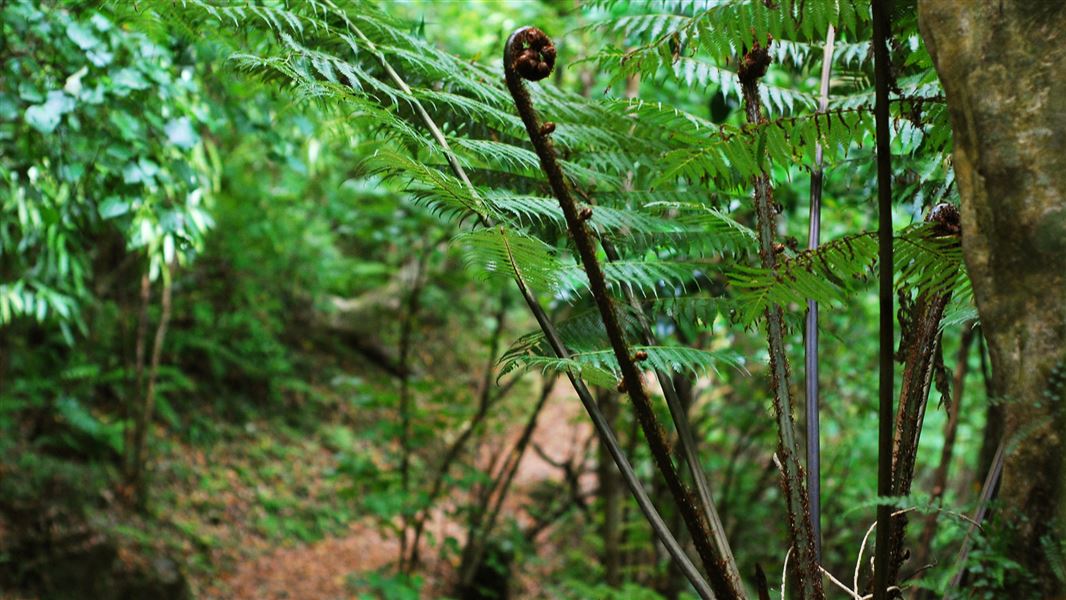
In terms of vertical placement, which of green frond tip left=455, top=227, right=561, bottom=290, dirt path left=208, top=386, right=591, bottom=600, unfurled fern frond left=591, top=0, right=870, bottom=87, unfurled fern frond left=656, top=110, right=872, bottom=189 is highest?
unfurled fern frond left=591, top=0, right=870, bottom=87

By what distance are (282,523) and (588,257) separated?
5389 millimetres

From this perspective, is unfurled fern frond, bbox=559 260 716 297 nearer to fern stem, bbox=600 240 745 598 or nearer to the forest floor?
fern stem, bbox=600 240 745 598

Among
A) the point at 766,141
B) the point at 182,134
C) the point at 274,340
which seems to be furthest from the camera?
the point at 274,340

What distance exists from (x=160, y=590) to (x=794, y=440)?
4.14m

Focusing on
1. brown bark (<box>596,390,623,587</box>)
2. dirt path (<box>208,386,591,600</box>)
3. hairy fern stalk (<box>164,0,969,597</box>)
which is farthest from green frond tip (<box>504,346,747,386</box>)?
dirt path (<box>208,386,591,600</box>)

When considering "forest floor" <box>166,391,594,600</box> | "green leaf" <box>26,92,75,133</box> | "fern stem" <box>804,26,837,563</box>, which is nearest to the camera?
"fern stem" <box>804,26,837,563</box>

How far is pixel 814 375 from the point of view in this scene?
131 centimetres

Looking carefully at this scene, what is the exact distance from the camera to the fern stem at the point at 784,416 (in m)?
1.15

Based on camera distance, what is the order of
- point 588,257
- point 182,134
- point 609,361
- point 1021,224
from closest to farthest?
point 1021,224
point 588,257
point 609,361
point 182,134

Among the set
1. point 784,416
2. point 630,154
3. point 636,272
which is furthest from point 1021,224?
point 630,154

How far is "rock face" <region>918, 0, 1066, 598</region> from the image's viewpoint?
666 millimetres

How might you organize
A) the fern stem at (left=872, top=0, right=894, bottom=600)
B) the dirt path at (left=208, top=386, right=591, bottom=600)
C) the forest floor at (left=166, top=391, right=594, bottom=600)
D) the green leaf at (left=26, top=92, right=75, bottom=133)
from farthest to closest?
the forest floor at (left=166, top=391, right=594, bottom=600) → the dirt path at (left=208, top=386, right=591, bottom=600) → the green leaf at (left=26, top=92, right=75, bottom=133) → the fern stem at (left=872, top=0, right=894, bottom=600)

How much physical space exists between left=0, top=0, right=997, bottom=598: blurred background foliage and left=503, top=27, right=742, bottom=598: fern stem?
0.85 ft

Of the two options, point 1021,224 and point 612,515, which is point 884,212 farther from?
point 612,515
